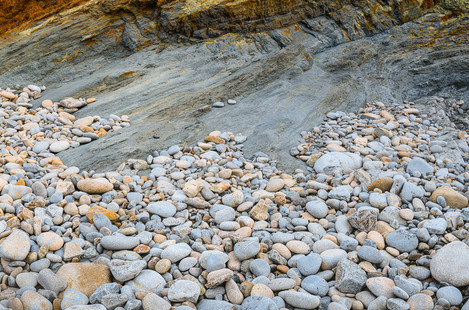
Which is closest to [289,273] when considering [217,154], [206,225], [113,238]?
[206,225]

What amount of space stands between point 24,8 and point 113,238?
6.16 m

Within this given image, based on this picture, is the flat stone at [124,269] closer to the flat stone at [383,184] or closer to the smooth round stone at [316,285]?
the smooth round stone at [316,285]

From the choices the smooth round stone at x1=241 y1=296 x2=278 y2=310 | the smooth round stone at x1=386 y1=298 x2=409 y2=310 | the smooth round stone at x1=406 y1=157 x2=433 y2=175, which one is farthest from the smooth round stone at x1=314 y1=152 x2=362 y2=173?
the smooth round stone at x1=241 y1=296 x2=278 y2=310

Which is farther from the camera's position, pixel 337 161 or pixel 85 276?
pixel 337 161

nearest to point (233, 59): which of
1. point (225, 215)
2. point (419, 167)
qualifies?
point (419, 167)

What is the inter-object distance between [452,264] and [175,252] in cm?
207

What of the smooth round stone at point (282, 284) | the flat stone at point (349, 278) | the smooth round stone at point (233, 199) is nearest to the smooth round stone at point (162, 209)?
the smooth round stone at point (233, 199)

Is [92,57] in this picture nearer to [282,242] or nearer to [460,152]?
[282,242]

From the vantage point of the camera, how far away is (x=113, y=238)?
2842 mm

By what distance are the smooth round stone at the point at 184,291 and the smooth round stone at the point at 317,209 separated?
145 centimetres

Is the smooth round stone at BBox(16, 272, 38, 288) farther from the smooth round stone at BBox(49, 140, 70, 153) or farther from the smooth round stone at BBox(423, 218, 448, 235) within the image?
the smooth round stone at BBox(423, 218, 448, 235)

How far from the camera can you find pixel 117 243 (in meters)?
2.82

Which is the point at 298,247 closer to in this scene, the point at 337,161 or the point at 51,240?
the point at 337,161

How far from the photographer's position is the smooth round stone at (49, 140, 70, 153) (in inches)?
177
